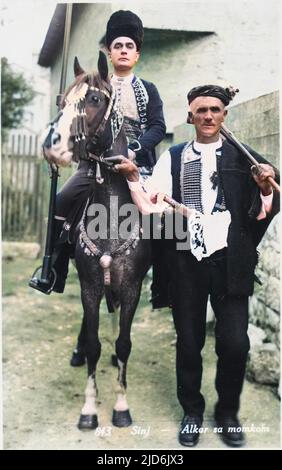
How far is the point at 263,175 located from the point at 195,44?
1225mm

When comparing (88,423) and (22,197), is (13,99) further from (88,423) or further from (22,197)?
(88,423)

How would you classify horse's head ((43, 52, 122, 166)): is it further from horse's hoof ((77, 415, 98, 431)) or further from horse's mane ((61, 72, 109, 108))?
horse's hoof ((77, 415, 98, 431))

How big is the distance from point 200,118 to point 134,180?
48 cm

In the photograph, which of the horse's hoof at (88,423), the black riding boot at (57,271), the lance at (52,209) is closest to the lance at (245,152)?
the lance at (52,209)

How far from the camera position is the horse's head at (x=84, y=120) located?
263 centimetres

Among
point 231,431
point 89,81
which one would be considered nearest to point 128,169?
point 89,81

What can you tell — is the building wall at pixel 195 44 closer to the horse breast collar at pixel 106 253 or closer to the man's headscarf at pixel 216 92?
the man's headscarf at pixel 216 92

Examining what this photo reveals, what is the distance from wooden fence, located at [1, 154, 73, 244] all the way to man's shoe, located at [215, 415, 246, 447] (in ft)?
11.2

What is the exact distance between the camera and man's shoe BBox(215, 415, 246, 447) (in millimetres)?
3156

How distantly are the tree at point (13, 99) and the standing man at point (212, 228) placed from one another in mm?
4303

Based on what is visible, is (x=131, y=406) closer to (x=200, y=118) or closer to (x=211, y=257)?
(x=211, y=257)

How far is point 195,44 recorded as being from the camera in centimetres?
360

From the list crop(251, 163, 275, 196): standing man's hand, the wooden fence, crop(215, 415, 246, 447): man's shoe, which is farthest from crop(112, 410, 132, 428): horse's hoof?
the wooden fence

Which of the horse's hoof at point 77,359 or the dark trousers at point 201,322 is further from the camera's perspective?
the horse's hoof at point 77,359
